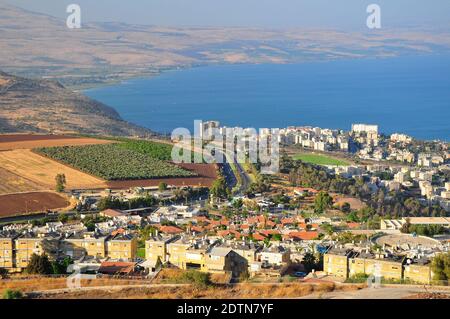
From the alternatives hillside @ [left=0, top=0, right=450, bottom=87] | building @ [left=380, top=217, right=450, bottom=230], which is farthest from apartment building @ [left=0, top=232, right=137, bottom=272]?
hillside @ [left=0, top=0, right=450, bottom=87]

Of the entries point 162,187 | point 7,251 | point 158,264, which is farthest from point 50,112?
point 158,264

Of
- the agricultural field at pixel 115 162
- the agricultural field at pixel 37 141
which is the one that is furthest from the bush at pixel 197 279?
the agricultural field at pixel 37 141

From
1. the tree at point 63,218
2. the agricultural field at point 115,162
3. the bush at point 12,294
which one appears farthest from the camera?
the agricultural field at point 115,162

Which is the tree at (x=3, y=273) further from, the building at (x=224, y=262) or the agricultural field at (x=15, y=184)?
the agricultural field at (x=15, y=184)

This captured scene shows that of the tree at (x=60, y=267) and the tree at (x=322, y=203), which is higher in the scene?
the tree at (x=60, y=267)

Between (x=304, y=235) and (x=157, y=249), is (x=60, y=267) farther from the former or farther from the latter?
(x=304, y=235)

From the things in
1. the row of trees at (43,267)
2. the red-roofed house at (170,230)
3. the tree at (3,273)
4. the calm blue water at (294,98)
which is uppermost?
the row of trees at (43,267)

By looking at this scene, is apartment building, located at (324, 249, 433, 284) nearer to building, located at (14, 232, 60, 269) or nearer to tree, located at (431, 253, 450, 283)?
tree, located at (431, 253, 450, 283)
